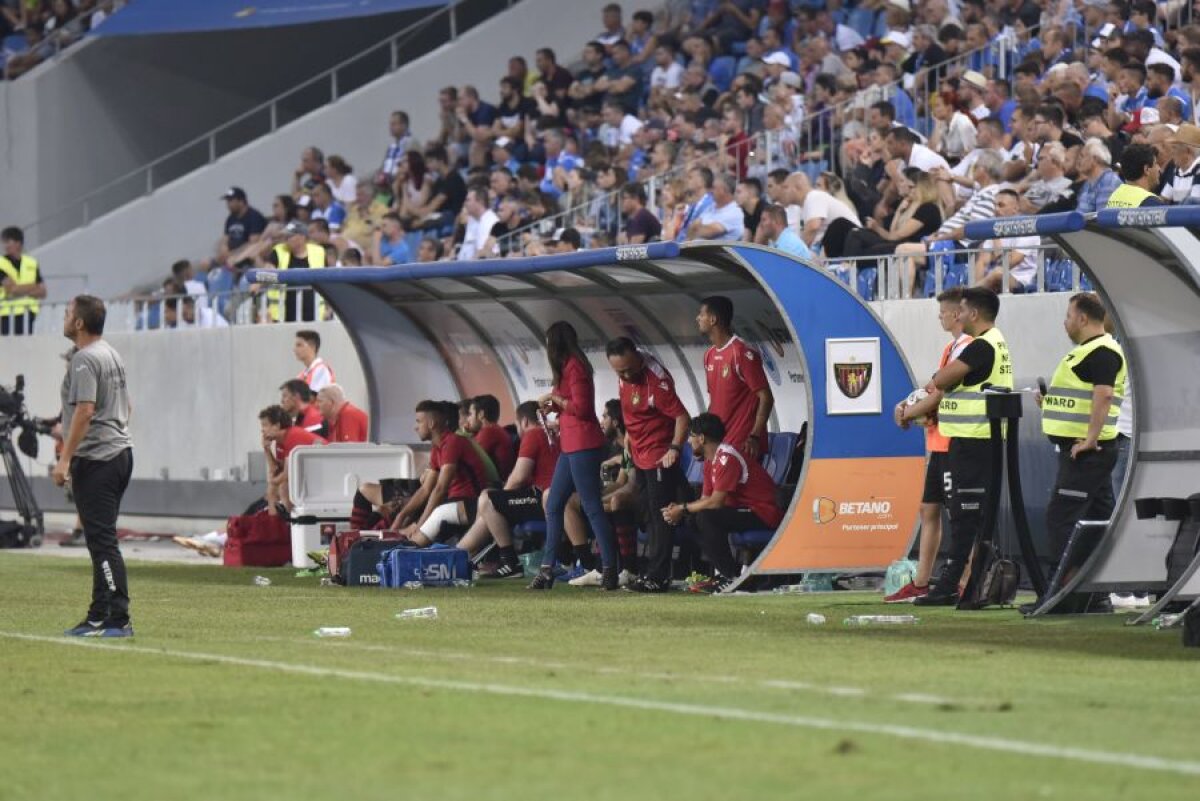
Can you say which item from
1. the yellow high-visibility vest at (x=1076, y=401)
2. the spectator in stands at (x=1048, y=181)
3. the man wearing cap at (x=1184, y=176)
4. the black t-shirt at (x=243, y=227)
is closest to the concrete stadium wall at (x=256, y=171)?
the black t-shirt at (x=243, y=227)

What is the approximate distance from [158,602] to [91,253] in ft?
64.5

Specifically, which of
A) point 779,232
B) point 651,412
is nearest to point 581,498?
point 651,412

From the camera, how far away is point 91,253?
115 feet

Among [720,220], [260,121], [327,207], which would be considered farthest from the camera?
[260,121]

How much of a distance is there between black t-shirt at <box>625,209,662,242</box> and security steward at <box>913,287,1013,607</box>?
7849 millimetres

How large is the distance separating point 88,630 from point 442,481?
6306 millimetres

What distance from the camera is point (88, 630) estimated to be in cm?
1302

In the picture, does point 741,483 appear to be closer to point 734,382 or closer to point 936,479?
point 734,382

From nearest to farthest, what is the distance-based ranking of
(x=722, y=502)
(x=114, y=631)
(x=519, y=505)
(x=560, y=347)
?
(x=114, y=631)
(x=722, y=502)
(x=560, y=347)
(x=519, y=505)

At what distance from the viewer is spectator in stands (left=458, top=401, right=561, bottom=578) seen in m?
18.8

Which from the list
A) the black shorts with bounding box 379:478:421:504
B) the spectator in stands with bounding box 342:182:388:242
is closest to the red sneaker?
the black shorts with bounding box 379:478:421:504

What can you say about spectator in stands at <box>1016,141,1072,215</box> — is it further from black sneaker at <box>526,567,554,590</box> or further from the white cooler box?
the white cooler box

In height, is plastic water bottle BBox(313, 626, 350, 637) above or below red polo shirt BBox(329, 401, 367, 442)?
below

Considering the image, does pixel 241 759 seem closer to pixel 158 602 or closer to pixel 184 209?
pixel 158 602
